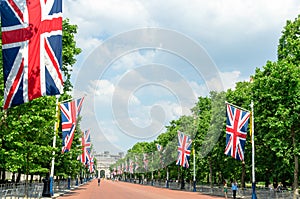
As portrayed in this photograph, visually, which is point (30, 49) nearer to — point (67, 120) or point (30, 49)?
point (30, 49)

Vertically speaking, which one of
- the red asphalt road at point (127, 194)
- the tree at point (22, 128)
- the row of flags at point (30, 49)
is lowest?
the red asphalt road at point (127, 194)

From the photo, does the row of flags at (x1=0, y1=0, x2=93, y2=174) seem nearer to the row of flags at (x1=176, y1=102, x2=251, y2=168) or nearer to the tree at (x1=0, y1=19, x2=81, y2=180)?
the tree at (x1=0, y1=19, x2=81, y2=180)

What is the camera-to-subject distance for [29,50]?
1221 centimetres

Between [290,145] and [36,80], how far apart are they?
27.5 m

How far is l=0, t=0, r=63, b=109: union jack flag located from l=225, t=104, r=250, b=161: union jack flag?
2248 cm

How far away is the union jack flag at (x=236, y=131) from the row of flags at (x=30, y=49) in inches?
882

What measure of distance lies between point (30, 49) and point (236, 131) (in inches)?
933

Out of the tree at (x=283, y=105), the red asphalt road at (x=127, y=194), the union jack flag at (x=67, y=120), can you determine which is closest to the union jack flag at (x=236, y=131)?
the tree at (x=283, y=105)

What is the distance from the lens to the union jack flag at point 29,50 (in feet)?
38.9

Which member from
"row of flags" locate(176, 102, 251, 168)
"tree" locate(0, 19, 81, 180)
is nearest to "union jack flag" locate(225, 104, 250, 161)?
"row of flags" locate(176, 102, 251, 168)

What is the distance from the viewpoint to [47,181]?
3700 centimetres

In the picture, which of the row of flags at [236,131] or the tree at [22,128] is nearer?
the tree at [22,128]

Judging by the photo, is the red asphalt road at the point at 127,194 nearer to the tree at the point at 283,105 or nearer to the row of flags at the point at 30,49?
A: the tree at the point at 283,105

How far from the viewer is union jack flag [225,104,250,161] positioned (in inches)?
1293
